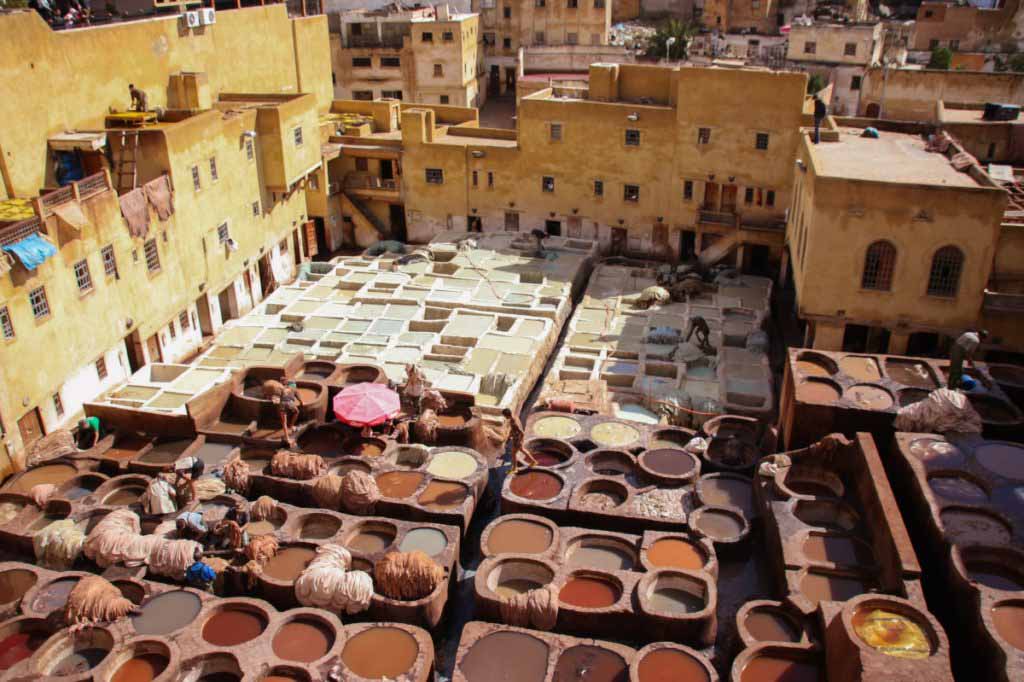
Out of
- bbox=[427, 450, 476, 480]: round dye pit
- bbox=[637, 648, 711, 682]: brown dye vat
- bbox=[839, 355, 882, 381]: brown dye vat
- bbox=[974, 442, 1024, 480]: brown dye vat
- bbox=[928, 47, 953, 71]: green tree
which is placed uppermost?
bbox=[928, 47, 953, 71]: green tree

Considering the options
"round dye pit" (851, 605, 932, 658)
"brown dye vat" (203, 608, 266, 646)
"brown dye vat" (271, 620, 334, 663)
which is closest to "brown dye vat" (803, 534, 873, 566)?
"round dye pit" (851, 605, 932, 658)

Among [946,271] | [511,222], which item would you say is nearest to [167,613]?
[946,271]

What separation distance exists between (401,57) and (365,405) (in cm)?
3795

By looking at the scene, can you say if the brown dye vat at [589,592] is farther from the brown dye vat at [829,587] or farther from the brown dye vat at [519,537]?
the brown dye vat at [829,587]

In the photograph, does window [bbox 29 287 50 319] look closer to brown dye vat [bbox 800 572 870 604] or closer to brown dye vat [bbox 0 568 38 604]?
brown dye vat [bbox 0 568 38 604]

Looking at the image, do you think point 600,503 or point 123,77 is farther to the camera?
point 123,77

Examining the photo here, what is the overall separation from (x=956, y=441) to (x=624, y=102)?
22507 mm

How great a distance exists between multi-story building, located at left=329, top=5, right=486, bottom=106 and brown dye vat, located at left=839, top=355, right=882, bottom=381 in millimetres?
38389

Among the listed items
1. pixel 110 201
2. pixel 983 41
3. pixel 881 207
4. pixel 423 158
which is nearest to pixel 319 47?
pixel 423 158

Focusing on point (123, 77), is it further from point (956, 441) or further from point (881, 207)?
point (956, 441)

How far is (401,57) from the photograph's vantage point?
5406cm

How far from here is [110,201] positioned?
79.6 ft

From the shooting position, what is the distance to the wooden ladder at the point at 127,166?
1050 inches

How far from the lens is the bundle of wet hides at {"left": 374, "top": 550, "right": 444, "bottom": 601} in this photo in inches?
648
